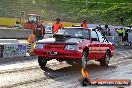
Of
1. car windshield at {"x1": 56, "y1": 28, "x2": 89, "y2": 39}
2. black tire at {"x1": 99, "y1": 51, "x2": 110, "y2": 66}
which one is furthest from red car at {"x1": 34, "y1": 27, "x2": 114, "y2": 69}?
black tire at {"x1": 99, "y1": 51, "x2": 110, "y2": 66}

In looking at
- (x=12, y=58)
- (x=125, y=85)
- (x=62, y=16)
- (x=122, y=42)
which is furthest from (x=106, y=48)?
(x=62, y=16)

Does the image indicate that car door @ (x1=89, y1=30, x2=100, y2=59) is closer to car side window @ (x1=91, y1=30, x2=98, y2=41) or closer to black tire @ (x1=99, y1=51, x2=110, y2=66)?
car side window @ (x1=91, y1=30, x2=98, y2=41)

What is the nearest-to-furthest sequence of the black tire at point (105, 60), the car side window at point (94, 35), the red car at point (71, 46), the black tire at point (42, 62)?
the red car at point (71, 46)
the black tire at point (42, 62)
the car side window at point (94, 35)
the black tire at point (105, 60)

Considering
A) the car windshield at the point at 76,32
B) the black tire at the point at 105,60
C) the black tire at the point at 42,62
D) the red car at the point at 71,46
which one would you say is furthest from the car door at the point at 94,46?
the black tire at the point at 42,62

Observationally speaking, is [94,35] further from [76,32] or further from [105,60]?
[105,60]

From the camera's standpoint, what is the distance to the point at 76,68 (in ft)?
50.1

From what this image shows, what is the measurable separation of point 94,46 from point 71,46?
5.89ft

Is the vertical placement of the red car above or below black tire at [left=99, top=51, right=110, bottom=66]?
above

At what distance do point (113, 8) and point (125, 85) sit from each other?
52.9m

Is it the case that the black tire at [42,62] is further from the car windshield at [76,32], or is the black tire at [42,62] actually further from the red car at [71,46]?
the car windshield at [76,32]

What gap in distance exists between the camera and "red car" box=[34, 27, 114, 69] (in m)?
13.9

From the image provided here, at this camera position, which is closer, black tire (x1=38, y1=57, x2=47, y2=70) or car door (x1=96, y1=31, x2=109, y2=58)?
black tire (x1=38, y1=57, x2=47, y2=70)

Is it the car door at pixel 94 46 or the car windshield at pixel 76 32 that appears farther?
the car door at pixel 94 46

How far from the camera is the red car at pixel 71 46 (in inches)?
547
